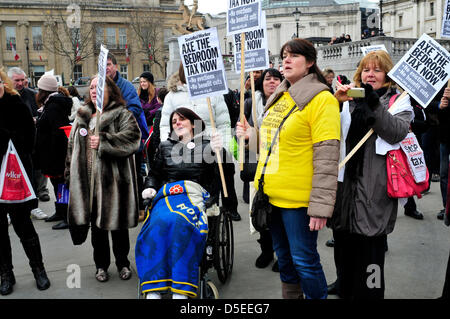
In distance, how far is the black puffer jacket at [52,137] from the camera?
6363 millimetres

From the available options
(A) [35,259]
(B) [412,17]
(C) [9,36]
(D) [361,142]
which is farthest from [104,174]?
(B) [412,17]

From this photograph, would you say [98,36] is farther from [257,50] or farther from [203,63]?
[203,63]

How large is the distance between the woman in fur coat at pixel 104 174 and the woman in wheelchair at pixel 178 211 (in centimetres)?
48

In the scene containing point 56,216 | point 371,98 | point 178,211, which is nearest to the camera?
point 371,98

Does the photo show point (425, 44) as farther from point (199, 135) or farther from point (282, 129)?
point (199, 135)

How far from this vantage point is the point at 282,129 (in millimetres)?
3152

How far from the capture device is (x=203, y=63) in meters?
4.25

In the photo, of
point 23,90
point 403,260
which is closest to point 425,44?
point 403,260

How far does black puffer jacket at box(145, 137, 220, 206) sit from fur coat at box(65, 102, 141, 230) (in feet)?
1.49

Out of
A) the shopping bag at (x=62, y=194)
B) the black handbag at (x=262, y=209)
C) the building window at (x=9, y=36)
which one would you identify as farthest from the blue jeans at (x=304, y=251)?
the building window at (x=9, y=36)

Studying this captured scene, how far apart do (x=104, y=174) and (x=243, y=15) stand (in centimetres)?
206

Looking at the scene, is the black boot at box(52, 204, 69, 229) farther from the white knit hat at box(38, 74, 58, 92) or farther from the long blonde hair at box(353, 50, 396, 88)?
the long blonde hair at box(353, 50, 396, 88)

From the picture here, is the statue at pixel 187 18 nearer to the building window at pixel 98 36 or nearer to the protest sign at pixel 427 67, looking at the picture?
the protest sign at pixel 427 67

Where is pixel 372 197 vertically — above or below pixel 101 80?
below
